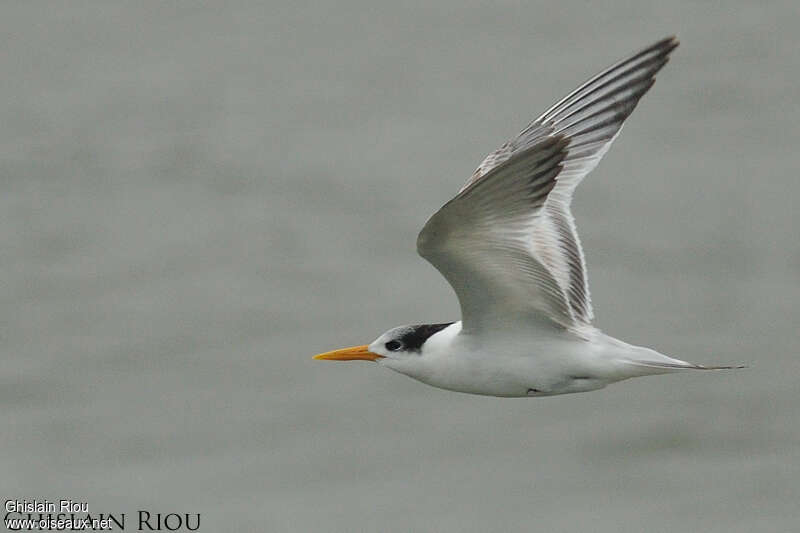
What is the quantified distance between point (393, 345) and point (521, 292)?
0.95 m

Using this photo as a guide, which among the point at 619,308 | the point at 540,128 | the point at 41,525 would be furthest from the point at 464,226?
the point at 619,308

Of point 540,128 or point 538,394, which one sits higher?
point 540,128

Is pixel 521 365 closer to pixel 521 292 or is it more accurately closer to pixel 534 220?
pixel 521 292

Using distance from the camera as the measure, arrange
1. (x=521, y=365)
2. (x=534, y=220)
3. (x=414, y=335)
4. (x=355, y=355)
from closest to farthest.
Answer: (x=534, y=220) → (x=521, y=365) → (x=414, y=335) → (x=355, y=355)

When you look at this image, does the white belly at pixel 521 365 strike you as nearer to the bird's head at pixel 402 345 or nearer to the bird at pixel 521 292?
the bird at pixel 521 292

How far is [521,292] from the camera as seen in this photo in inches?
318

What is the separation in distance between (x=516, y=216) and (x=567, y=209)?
57.1 inches

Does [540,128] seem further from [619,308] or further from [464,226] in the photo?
[619,308]

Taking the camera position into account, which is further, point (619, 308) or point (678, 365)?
point (619, 308)

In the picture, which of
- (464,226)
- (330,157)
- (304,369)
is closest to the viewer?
(464,226)

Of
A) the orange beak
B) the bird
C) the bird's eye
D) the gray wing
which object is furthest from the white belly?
the orange beak

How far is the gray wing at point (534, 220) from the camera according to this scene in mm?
7383

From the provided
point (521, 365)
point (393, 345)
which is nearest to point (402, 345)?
point (393, 345)

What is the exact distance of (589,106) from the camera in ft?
30.9
